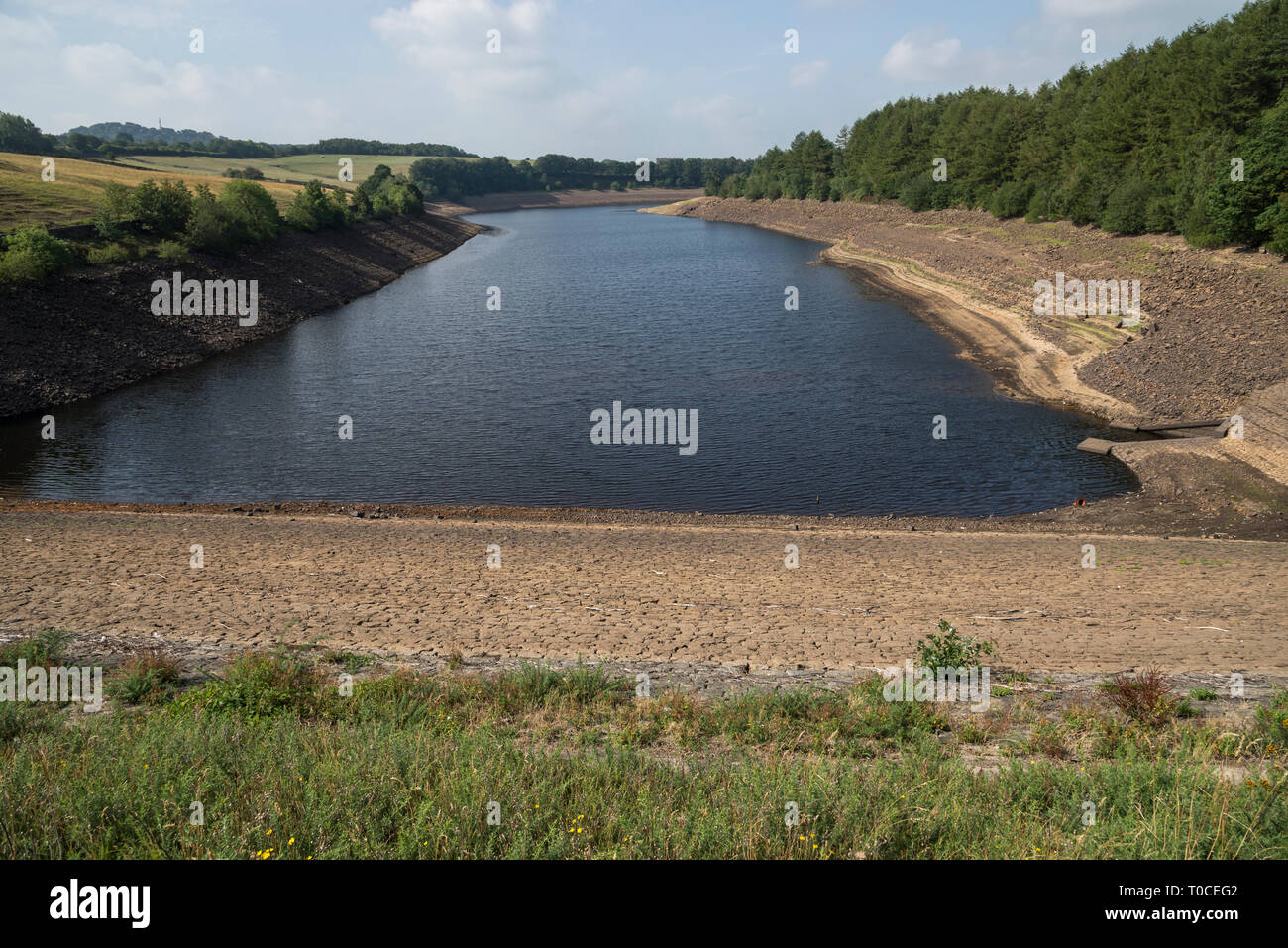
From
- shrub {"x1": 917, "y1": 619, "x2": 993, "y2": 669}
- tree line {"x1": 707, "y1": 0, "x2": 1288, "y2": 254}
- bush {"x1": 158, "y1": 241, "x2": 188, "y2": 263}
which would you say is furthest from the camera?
bush {"x1": 158, "y1": 241, "x2": 188, "y2": 263}

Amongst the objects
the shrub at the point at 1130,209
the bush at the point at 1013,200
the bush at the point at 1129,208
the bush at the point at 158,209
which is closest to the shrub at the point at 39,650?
the bush at the point at 158,209

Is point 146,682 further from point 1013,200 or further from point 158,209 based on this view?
point 1013,200

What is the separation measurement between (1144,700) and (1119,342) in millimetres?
37708

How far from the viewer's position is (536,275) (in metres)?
84.4

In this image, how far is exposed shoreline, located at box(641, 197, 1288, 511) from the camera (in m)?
28.4

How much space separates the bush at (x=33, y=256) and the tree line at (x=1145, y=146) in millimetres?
62575

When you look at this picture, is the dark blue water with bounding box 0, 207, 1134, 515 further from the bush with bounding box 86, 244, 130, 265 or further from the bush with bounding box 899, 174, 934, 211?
the bush with bounding box 899, 174, 934, 211

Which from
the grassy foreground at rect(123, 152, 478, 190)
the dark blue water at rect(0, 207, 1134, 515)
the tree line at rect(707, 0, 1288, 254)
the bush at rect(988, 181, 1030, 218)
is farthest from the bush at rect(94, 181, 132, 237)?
the grassy foreground at rect(123, 152, 478, 190)

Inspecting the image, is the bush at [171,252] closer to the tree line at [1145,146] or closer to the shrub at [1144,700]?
Result: the shrub at [1144,700]

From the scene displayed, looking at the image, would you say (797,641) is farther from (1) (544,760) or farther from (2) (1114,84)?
(2) (1114,84)

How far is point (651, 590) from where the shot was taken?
19.0m

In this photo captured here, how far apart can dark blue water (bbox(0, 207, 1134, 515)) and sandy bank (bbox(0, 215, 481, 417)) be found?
5.28 ft
